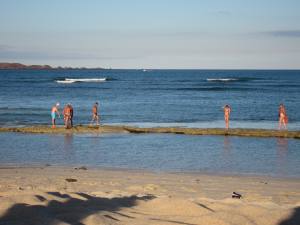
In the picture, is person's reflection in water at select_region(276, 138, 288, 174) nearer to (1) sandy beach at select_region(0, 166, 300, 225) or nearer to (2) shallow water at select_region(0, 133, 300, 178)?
(2) shallow water at select_region(0, 133, 300, 178)

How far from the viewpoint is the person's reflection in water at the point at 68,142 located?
19.6 meters

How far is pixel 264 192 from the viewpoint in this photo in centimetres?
1122

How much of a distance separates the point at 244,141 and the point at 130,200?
15.3 metres

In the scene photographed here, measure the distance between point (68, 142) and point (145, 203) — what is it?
14309mm

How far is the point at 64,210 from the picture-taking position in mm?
6703

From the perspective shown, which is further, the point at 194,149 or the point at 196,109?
the point at 196,109

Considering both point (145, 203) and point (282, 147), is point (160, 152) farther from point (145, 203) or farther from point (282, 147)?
point (145, 203)

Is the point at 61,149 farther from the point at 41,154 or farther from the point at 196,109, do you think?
the point at 196,109

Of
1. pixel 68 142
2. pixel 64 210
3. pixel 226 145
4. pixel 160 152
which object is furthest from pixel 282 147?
pixel 64 210

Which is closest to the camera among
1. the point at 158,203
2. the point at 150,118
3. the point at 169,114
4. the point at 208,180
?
the point at 158,203

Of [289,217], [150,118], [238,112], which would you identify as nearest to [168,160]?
[289,217]

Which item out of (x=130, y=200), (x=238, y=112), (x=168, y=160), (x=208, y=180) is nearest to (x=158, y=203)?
(x=130, y=200)

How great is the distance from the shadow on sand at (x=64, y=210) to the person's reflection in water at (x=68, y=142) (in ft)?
38.3

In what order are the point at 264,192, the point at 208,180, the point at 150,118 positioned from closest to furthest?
the point at 264,192 < the point at 208,180 < the point at 150,118
